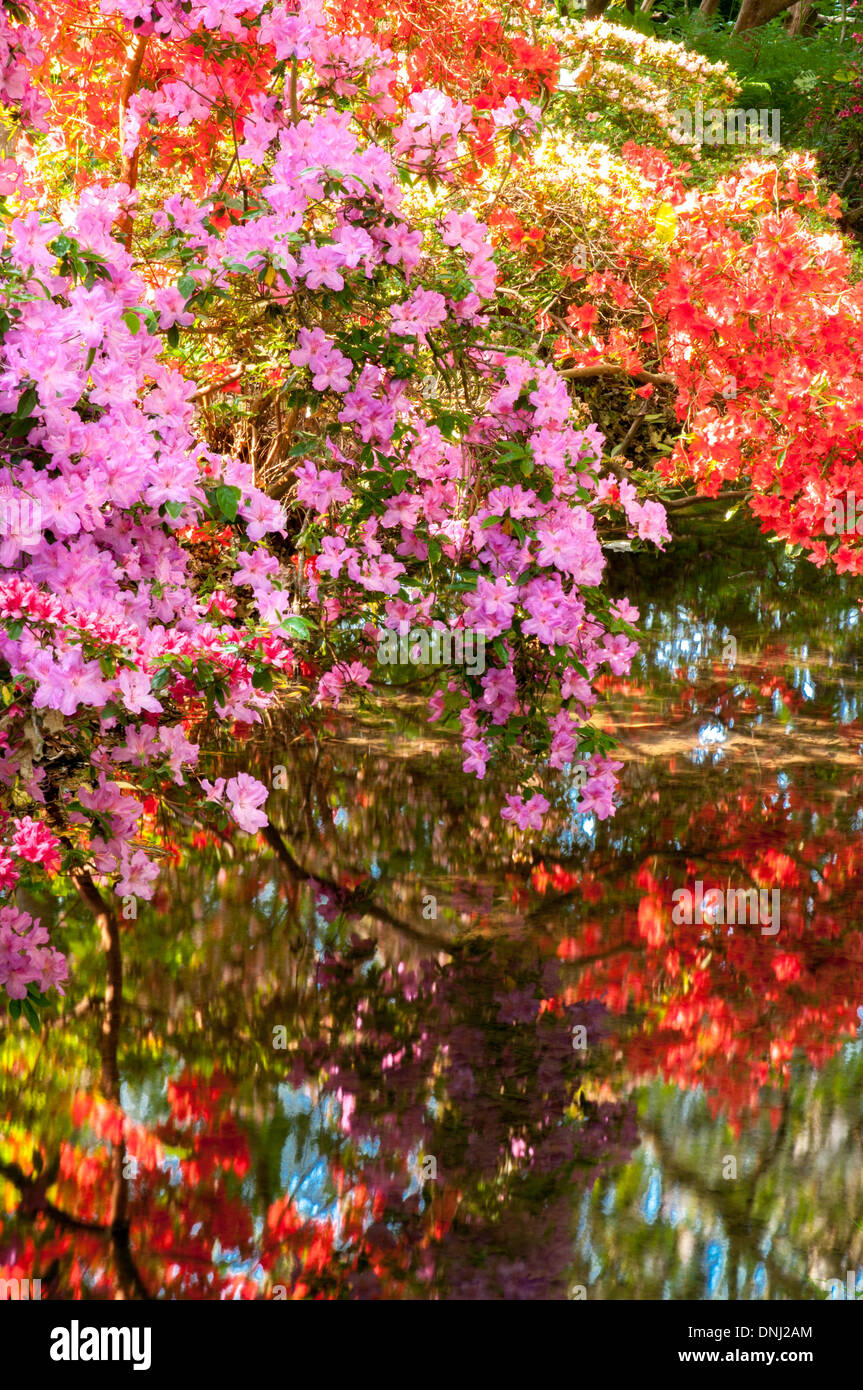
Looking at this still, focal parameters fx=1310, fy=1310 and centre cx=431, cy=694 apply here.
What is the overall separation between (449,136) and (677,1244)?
9.27 ft

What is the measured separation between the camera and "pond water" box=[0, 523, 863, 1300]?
98.8 inches

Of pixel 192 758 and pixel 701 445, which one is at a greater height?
pixel 701 445

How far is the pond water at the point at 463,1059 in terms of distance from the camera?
251cm

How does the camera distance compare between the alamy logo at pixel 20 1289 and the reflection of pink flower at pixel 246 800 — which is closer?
the alamy logo at pixel 20 1289

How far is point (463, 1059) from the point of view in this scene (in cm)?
321

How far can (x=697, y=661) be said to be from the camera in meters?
7.55

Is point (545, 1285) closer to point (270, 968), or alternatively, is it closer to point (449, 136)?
point (270, 968)

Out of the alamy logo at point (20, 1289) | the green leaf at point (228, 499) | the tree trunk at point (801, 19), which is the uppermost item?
the tree trunk at point (801, 19)

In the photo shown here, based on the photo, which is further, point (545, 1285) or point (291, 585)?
point (291, 585)

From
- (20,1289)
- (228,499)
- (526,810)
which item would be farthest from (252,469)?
(20,1289)

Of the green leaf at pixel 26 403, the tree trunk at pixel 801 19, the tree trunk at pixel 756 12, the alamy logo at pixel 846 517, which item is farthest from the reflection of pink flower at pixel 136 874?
the tree trunk at pixel 801 19

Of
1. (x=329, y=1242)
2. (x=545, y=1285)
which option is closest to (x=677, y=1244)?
(x=545, y=1285)

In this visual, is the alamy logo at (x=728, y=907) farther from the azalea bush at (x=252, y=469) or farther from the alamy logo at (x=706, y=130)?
the alamy logo at (x=706, y=130)

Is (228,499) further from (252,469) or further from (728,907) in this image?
(728,907)
